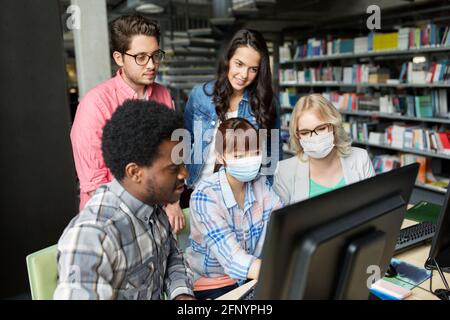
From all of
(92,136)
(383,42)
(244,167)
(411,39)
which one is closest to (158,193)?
(244,167)

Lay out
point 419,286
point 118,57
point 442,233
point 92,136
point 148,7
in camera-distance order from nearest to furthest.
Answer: point 442,233
point 419,286
point 92,136
point 118,57
point 148,7

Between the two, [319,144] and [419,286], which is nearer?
[419,286]

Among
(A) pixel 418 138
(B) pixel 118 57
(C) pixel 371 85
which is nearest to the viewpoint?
(B) pixel 118 57

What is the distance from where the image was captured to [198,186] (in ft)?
5.34

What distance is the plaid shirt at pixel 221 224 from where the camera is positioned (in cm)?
150

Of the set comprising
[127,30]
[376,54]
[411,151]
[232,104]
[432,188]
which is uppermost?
[376,54]

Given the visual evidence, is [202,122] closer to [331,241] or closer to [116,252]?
[116,252]

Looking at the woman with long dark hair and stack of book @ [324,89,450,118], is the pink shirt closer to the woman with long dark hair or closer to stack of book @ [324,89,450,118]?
the woman with long dark hair

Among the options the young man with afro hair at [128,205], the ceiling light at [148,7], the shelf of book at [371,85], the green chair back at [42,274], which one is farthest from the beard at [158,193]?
the ceiling light at [148,7]

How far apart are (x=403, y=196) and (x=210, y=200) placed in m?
0.78

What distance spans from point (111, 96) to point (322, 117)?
3.27 ft

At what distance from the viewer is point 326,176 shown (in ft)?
6.40

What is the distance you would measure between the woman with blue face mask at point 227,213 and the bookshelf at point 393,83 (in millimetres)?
3631
